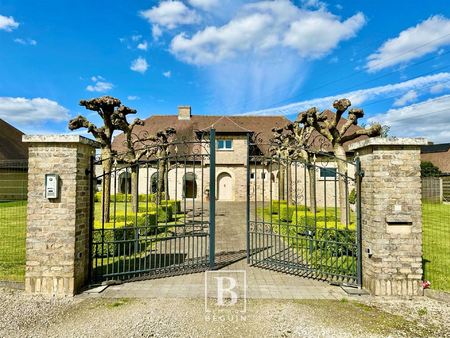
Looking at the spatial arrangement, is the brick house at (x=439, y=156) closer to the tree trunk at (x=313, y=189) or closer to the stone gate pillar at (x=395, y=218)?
the tree trunk at (x=313, y=189)

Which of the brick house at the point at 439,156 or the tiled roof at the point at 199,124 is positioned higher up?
the tiled roof at the point at 199,124

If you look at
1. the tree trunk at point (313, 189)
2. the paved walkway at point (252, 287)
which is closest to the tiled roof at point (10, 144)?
the tree trunk at point (313, 189)

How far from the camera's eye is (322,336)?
3633mm

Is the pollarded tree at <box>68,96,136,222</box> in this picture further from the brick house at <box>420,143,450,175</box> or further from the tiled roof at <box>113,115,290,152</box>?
the brick house at <box>420,143,450,175</box>

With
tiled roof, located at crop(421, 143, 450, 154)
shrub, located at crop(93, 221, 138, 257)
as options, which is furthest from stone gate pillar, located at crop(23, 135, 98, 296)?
tiled roof, located at crop(421, 143, 450, 154)

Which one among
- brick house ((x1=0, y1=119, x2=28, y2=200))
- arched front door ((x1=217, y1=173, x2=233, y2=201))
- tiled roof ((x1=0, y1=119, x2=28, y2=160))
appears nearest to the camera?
brick house ((x1=0, y1=119, x2=28, y2=200))

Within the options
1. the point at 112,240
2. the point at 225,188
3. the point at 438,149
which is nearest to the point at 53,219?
the point at 112,240

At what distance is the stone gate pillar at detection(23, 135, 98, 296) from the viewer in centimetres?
485

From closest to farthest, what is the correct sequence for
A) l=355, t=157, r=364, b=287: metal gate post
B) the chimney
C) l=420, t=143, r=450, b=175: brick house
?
l=355, t=157, r=364, b=287: metal gate post < the chimney < l=420, t=143, r=450, b=175: brick house

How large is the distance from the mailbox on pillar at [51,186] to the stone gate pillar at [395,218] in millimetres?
5339

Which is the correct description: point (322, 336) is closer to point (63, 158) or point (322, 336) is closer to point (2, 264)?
point (63, 158)

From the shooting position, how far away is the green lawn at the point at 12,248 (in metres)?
5.87

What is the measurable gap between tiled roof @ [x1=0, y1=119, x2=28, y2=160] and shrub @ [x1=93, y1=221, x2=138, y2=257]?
2307 centimetres

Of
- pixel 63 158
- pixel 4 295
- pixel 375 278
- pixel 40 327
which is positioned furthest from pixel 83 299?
pixel 375 278
